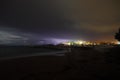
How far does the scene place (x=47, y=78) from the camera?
15.6 metres

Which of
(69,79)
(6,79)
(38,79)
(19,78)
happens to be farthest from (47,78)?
(6,79)

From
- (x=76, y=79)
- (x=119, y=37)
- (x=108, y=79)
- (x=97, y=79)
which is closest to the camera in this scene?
(x=108, y=79)

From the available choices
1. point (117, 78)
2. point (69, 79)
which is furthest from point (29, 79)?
point (117, 78)

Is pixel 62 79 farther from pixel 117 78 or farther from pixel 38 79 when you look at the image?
pixel 117 78

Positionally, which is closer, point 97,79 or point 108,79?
point 108,79

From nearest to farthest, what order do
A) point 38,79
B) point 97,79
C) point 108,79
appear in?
point 108,79
point 97,79
point 38,79

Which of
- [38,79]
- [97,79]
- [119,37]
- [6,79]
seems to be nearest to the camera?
[97,79]

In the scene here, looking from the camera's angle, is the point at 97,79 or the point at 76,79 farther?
the point at 76,79

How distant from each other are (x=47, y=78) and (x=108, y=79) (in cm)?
587

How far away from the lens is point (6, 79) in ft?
55.2

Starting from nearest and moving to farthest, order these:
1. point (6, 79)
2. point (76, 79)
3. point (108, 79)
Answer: point (108, 79) → point (76, 79) → point (6, 79)

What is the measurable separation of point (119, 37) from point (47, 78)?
163 ft

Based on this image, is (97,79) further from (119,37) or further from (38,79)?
(119,37)

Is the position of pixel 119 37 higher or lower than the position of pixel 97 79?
higher
